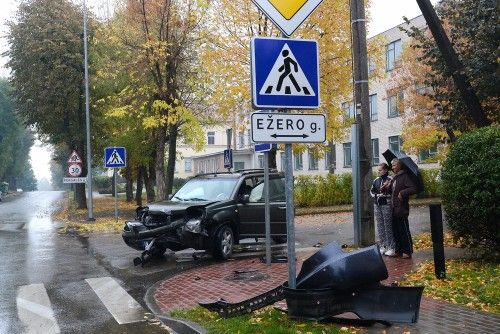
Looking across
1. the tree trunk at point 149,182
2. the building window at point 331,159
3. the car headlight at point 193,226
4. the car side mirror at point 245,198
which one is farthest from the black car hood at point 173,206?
the building window at point 331,159

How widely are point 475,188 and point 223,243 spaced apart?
5168 mm

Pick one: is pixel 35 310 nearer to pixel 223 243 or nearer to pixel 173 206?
pixel 173 206

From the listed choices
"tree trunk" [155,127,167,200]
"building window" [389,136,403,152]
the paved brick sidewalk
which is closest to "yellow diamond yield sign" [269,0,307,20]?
the paved brick sidewalk

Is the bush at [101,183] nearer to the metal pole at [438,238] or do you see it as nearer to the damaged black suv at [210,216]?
the damaged black suv at [210,216]

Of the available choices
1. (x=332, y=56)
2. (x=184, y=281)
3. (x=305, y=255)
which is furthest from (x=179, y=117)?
(x=184, y=281)

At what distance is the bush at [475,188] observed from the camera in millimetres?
7852

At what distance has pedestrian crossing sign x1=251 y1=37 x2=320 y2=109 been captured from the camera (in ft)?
16.8

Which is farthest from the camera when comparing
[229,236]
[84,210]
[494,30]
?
[84,210]

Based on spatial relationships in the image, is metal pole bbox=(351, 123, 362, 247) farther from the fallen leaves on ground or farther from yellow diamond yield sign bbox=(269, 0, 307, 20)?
yellow diamond yield sign bbox=(269, 0, 307, 20)

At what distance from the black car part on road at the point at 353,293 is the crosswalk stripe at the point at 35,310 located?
2866 millimetres

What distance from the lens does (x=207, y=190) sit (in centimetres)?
1227

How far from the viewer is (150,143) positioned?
28609 mm

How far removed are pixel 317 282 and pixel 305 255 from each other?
18.3 ft

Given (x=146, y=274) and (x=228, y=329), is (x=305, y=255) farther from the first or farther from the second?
(x=228, y=329)
